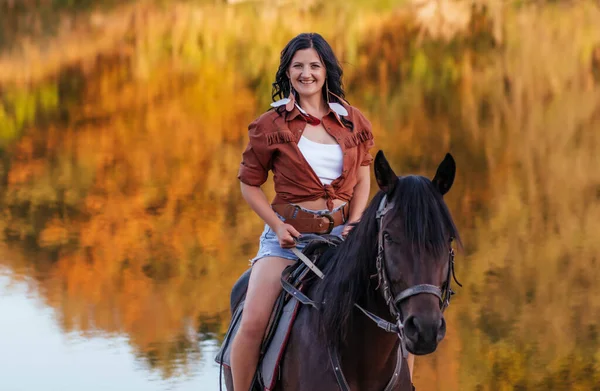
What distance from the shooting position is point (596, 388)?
24.1 ft

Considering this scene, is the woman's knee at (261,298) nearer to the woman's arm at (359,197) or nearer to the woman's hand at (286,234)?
the woman's hand at (286,234)

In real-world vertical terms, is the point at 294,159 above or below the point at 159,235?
above

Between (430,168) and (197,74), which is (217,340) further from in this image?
(197,74)

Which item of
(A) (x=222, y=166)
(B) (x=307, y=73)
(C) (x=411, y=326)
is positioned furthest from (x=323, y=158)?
(A) (x=222, y=166)

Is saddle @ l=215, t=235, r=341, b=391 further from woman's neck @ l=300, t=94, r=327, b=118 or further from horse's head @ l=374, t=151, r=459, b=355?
horse's head @ l=374, t=151, r=459, b=355

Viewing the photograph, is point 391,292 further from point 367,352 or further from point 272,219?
point 272,219

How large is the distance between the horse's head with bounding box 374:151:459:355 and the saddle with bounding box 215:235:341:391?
1.99 feet

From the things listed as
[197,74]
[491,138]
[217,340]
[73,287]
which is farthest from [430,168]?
[197,74]

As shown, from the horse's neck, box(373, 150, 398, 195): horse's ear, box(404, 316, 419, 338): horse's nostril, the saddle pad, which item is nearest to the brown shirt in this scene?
the saddle pad

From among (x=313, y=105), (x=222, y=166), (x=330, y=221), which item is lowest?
(x=222, y=166)

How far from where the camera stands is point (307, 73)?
160 inches

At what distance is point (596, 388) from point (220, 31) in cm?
1730

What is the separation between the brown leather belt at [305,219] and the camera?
4.00 metres

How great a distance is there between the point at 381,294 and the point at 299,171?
2.30 ft
